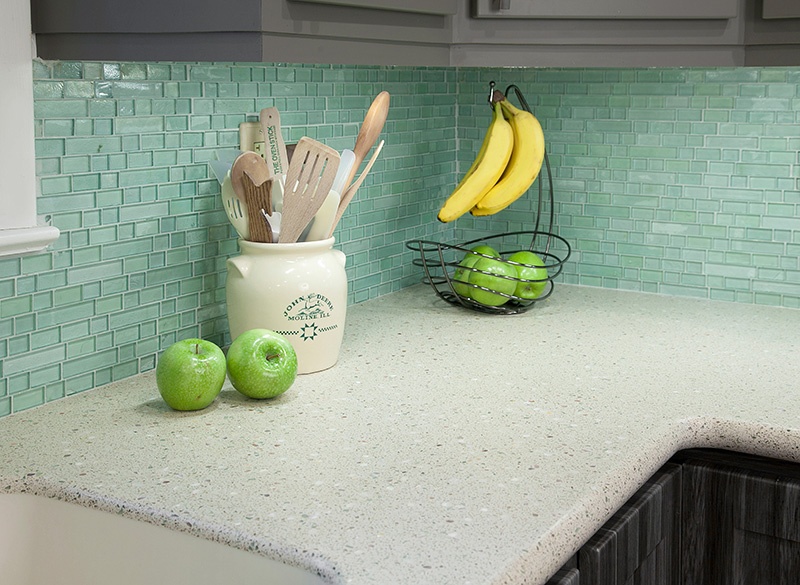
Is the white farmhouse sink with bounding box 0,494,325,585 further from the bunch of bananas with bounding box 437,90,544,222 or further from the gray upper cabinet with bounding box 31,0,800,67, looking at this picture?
the bunch of bananas with bounding box 437,90,544,222

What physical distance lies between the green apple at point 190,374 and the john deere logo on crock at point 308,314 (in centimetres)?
17

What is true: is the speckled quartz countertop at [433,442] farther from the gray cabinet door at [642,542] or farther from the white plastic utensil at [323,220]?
the white plastic utensil at [323,220]

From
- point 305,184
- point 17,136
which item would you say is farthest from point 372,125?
point 17,136

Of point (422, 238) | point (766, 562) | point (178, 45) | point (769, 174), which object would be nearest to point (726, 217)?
point (769, 174)

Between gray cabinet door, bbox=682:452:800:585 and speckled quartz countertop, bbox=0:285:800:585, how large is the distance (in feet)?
0.17

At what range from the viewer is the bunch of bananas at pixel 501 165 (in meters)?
1.95

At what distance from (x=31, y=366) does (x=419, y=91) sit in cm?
106

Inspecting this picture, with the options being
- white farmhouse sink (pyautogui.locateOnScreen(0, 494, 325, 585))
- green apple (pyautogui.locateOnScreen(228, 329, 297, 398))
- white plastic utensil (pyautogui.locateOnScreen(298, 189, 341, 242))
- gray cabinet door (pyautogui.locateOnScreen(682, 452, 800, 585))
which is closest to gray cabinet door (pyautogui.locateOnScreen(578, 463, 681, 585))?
gray cabinet door (pyautogui.locateOnScreen(682, 452, 800, 585))

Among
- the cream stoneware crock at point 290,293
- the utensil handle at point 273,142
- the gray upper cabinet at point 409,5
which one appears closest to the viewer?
the gray upper cabinet at point 409,5

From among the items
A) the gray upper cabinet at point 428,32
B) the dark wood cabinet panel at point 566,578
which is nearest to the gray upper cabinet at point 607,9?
the gray upper cabinet at point 428,32

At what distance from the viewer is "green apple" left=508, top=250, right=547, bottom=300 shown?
6.27 feet

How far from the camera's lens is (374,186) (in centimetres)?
201

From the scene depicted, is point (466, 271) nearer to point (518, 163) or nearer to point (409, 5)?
point (518, 163)

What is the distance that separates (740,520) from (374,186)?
38.4 inches
